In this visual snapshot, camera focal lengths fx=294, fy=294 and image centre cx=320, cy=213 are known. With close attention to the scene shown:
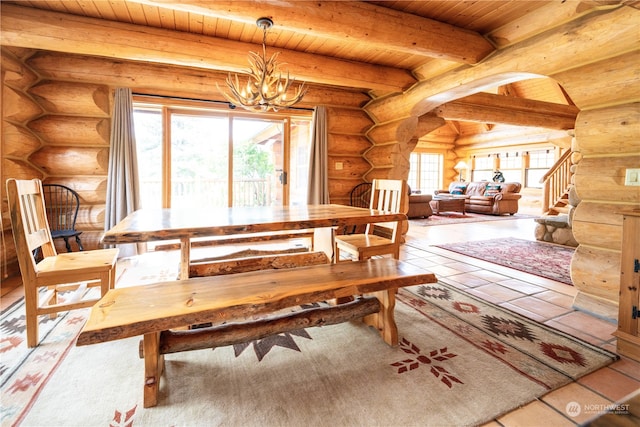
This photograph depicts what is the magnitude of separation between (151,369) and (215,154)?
3.90 metres

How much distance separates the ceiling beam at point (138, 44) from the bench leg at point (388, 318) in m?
2.86

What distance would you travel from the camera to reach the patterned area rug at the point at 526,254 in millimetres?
3348

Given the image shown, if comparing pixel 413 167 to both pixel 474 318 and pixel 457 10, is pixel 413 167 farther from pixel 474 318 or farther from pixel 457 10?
pixel 474 318

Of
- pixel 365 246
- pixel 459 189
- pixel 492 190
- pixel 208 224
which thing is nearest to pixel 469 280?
pixel 365 246

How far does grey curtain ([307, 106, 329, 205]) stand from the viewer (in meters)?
4.93

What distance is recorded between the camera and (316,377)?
1.55 m

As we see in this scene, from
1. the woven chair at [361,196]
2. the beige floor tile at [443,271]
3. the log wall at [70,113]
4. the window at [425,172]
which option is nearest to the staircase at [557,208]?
the beige floor tile at [443,271]

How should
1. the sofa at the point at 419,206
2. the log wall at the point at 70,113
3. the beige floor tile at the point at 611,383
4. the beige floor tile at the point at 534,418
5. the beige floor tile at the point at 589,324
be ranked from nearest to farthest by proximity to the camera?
the beige floor tile at the point at 534,418 → the beige floor tile at the point at 611,383 → the beige floor tile at the point at 589,324 → the log wall at the point at 70,113 → the sofa at the point at 419,206

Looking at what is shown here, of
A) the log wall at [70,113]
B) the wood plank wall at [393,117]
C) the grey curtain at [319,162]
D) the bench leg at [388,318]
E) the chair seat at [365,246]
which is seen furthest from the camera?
the grey curtain at [319,162]

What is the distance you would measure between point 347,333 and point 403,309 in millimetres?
594

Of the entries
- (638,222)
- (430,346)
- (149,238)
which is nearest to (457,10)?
(638,222)

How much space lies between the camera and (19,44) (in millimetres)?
2842

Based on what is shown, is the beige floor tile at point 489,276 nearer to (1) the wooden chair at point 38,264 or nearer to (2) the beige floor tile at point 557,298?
(2) the beige floor tile at point 557,298

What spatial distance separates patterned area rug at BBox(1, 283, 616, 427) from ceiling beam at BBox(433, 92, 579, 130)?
15.7ft
